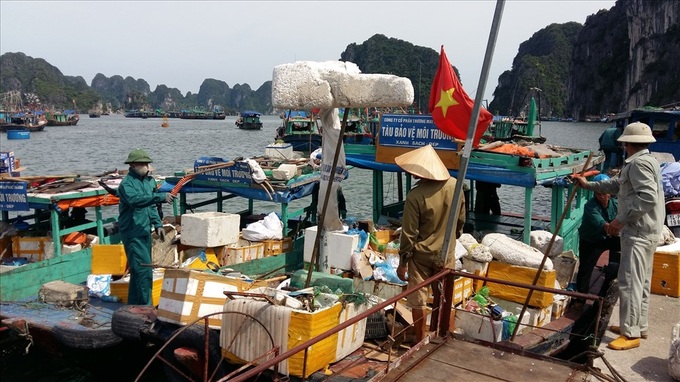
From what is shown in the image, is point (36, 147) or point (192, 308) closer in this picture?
point (192, 308)

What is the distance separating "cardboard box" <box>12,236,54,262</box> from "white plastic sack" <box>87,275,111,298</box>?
1390 mm

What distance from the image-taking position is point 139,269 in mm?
6840

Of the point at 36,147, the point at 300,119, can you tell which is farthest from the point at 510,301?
the point at 36,147

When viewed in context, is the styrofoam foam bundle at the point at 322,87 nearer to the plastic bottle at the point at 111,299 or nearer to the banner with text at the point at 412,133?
the banner with text at the point at 412,133

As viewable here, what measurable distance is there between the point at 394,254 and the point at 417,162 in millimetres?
2885

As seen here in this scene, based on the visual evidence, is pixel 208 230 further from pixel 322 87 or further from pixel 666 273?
pixel 666 273

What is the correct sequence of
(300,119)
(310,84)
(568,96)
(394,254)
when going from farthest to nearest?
(568,96), (300,119), (394,254), (310,84)

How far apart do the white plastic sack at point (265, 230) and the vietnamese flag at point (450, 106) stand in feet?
9.79

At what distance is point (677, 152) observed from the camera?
1527 centimetres

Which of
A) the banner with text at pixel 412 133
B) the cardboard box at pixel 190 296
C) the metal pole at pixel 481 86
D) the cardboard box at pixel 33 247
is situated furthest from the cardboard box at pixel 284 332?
the cardboard box at pixel 33 247

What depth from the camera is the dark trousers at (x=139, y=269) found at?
6.82 metres

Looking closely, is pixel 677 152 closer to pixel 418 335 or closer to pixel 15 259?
pixel 418 335

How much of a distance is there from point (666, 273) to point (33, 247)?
29.6 feet

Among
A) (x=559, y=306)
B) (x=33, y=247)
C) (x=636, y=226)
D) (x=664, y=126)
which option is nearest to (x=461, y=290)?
(x=559, y=306)
